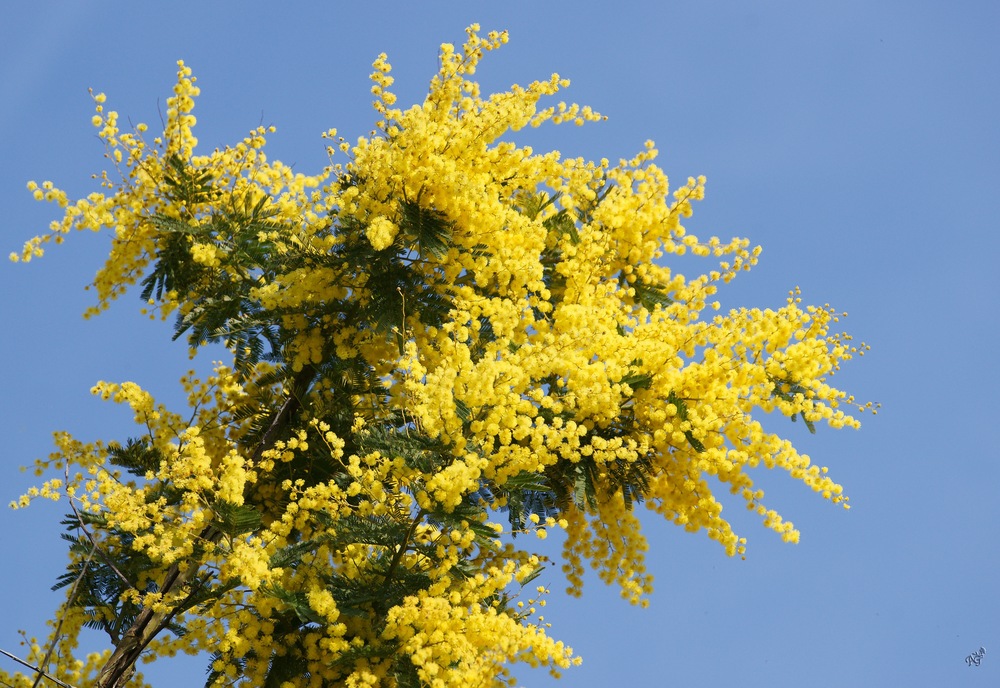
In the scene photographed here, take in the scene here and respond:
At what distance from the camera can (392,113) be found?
6520 millimetres

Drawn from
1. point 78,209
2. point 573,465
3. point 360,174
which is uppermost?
point 360,174

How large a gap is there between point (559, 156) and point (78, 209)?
3188 millimetres

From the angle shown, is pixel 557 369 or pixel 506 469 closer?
pixel 506 469

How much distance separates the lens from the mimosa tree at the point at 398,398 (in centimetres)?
554

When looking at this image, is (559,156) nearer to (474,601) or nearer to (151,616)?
(474,601)

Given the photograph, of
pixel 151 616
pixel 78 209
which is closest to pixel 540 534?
pixel 151 616

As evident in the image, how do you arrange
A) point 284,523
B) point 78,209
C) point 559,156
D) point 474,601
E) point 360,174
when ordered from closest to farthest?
point 474,601 < point 284,523 < point 78,209 < point 360,174 < point 559,156

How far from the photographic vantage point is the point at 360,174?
684cm

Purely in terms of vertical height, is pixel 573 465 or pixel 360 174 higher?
pixel 360 174

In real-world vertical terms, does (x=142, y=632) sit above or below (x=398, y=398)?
below

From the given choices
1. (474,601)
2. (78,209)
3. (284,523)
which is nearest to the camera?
(474,601)

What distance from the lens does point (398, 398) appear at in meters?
6.68

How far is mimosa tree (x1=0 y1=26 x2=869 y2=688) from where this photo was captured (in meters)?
5.54

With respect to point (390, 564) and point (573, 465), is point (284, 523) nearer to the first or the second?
point (390, 564)
